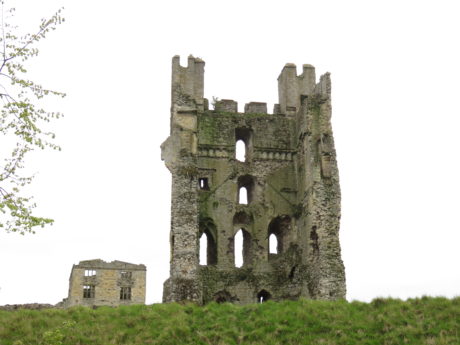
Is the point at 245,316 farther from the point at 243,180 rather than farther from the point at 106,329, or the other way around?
the point at 243,180

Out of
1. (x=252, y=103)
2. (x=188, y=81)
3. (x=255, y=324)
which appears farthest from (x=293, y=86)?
(x=255, y=324)

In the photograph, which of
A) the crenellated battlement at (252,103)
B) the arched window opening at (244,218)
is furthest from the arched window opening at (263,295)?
the crenellated battlement at (252,103)

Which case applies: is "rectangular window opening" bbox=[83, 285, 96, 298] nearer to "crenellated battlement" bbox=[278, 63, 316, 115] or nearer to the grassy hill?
"crenellated battlement" bbox=[278, 63, 316, 115]

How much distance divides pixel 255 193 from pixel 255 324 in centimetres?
874

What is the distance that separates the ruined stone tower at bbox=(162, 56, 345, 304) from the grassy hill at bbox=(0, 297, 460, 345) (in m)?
3.70

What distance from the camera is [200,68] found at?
85.8ft

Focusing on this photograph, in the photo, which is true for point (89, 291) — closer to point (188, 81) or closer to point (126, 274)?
point (126, 274)

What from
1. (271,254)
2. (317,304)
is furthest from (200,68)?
(317,304)

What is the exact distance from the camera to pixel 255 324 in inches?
667

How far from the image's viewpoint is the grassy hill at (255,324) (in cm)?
1573

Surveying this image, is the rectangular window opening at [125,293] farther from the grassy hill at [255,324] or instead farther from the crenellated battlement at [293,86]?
the grassy hill at [255,324]

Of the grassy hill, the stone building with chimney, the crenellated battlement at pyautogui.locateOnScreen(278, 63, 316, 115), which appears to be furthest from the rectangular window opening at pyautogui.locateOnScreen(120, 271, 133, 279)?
the grassy hill

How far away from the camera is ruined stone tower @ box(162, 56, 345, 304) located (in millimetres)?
22375

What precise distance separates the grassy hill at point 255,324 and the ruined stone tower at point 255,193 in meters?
3.70
